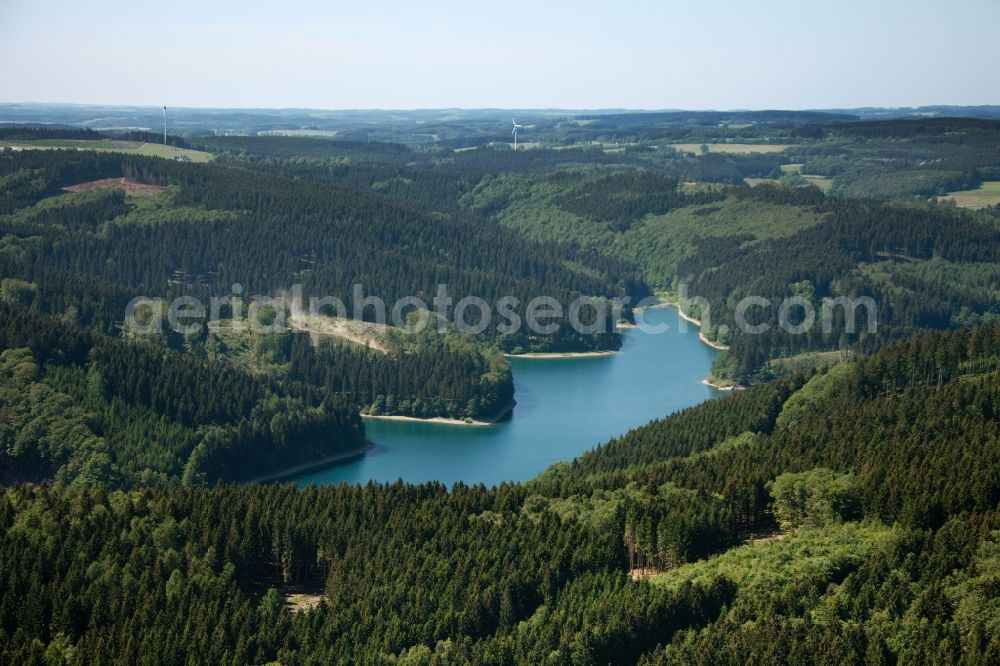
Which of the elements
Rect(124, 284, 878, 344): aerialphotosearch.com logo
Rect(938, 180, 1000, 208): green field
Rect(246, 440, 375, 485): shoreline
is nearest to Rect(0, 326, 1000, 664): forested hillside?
Rect(246, 440, 375, 485): shoreline

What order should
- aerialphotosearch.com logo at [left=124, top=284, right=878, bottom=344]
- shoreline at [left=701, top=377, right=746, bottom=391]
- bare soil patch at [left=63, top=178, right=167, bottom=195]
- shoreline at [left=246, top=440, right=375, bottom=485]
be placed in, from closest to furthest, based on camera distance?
shoreline at [left=246, top=440, right=375, bottom=485] < shoreline at [left=701, top=377, right=746, bottom=391] < aerialphotosearch.com logo at [left=124, top=284, right=878, bottom=344] < bare soil patch at [left=63, top=178, right=167, bottom=195]

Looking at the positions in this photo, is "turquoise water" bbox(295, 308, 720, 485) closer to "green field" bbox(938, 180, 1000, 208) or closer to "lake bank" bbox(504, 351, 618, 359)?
"lake bank" bbox(504, 351, 618, 359)

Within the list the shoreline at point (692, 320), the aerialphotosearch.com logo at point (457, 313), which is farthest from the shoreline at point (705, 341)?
the aerialphotosearch.com logo at point (457, 313)

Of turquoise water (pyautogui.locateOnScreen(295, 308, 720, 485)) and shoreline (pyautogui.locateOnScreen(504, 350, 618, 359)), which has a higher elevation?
turquoise water (pyautogui.locateOnScreen(295, 308, 720, 485))

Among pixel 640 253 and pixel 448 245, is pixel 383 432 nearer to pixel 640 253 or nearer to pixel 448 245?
pixel 448 245

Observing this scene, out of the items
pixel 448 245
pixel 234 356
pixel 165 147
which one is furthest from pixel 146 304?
pixel 165 147

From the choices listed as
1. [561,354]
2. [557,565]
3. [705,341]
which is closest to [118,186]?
[561,354]
